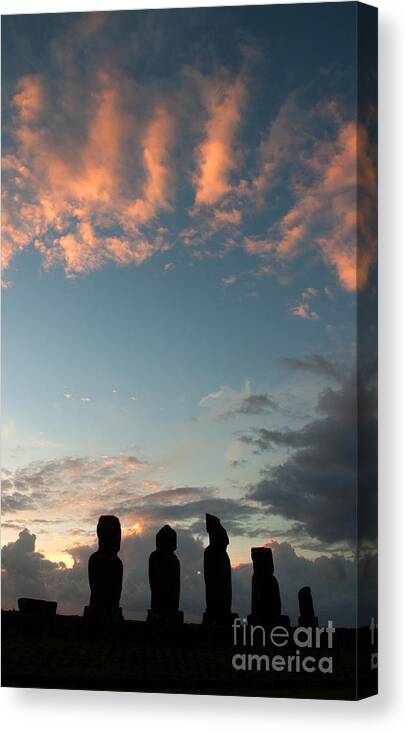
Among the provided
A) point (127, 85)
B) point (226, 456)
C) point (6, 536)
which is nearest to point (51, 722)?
point (6, 536)

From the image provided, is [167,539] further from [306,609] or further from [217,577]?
[306,609]

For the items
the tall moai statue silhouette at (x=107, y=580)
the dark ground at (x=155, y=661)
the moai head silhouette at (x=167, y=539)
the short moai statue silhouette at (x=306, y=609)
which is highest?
the moai head silhouette at (x=167, y=539)

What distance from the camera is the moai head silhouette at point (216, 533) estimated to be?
10609 mm

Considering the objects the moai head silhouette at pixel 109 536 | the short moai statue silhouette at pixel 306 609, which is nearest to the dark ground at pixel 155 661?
the short moai statue silhouette at pixel 306 609

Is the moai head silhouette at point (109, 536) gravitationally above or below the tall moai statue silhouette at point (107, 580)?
above

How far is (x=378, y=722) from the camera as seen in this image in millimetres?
10398

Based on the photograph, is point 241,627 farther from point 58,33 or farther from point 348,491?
point 58,33

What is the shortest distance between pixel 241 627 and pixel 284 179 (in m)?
2.79

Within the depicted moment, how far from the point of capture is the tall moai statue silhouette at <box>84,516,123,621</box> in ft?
35.3

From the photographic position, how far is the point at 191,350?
1076 cm

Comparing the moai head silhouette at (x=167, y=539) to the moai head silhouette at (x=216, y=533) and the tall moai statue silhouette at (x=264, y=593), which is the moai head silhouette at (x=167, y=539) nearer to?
the moai head silhouette at (x=216, y=533)

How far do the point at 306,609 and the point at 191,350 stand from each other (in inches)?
69.7

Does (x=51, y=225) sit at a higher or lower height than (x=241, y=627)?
higher

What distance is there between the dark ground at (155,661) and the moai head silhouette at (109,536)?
0.47 metres
